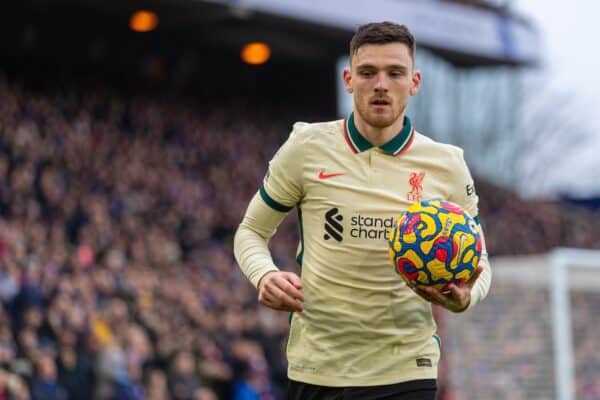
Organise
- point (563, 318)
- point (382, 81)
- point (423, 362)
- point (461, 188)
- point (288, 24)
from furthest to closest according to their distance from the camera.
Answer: point (288, 24)
point (563, 318)
point (461, 188)
point (423, 362)
point (382, 81)

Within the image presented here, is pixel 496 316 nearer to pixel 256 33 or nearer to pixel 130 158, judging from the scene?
pixel 130 158

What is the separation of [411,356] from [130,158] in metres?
17.5

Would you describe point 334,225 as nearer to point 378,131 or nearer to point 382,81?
point 378,131

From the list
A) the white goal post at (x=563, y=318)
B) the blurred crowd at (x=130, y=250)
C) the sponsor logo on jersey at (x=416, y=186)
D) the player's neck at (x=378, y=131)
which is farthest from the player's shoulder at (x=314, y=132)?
the white goal post at (x=563, y=318)

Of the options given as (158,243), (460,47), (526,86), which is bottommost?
(158,243)

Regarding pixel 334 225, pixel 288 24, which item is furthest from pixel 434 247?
pixel 288 24

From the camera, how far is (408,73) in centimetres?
479

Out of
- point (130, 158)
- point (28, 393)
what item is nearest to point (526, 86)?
point (130, 158)

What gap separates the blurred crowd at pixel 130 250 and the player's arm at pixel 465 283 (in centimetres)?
764

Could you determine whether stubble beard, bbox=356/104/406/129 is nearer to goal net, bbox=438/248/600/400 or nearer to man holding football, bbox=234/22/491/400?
man holding football, bbox=234/22/491/400

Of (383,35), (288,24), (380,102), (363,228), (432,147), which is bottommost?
(363,228)

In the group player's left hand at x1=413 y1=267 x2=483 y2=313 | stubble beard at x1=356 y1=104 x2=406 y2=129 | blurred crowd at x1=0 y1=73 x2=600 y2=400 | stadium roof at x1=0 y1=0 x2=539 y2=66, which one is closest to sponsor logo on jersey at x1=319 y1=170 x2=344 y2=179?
stubble beard at x1=356 y1=104 x2=406 y2=129

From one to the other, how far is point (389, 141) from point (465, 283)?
731 mm

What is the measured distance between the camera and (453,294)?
4.49 m
